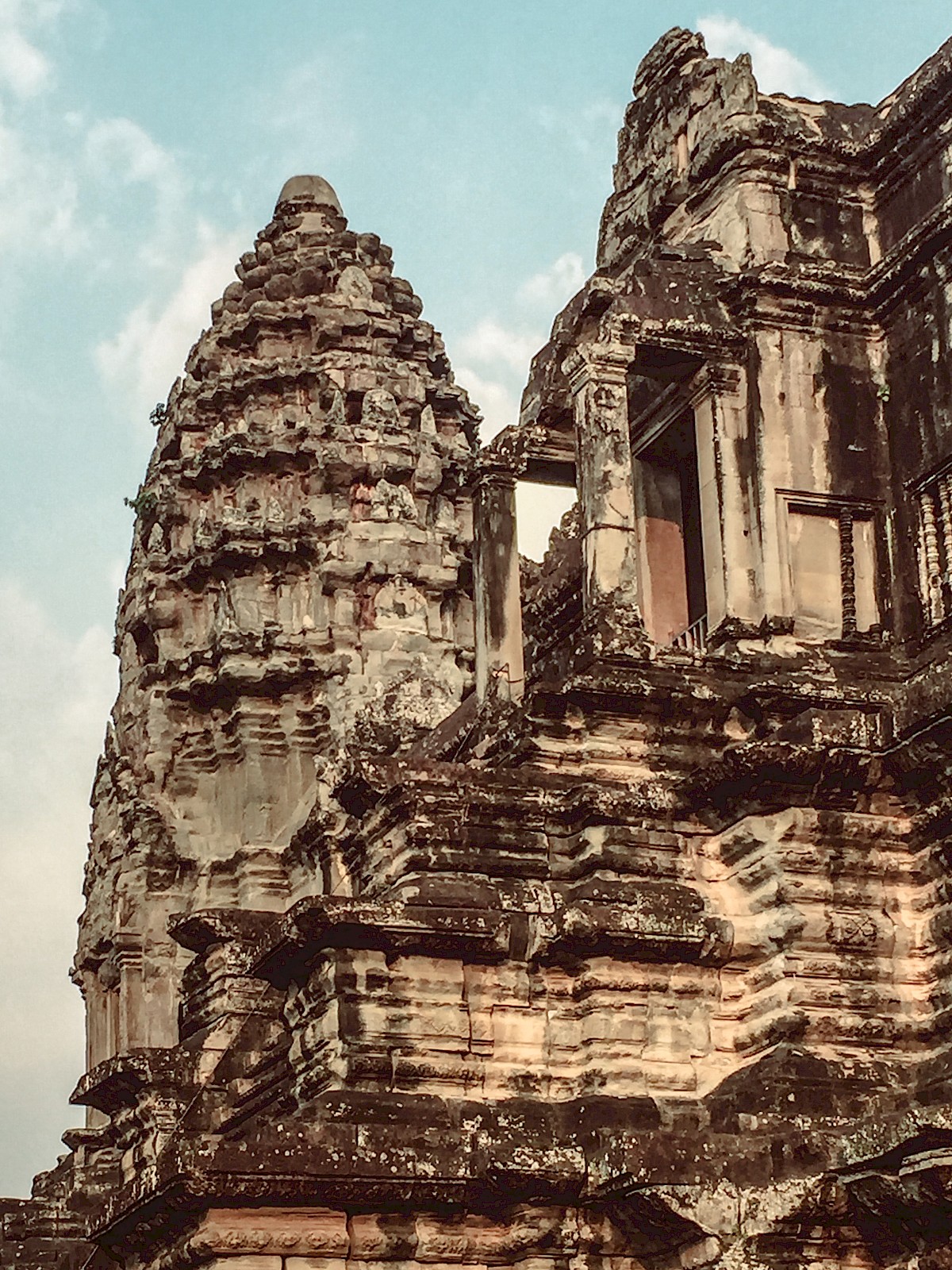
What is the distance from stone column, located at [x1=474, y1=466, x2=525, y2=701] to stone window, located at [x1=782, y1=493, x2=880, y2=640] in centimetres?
232

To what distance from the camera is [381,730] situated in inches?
1013

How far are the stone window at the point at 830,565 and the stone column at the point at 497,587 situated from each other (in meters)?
2.32

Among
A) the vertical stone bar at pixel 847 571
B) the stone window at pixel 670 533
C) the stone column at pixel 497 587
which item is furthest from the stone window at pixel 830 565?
the stone column at pixel 497 587

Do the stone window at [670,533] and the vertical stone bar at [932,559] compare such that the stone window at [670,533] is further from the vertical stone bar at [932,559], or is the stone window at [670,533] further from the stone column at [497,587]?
the vertical stone bar at [932,559]

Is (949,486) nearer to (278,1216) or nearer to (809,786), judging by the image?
(809,786)

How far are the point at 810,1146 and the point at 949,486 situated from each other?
570 centimetres

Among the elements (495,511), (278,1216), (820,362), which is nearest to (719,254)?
(820,362)

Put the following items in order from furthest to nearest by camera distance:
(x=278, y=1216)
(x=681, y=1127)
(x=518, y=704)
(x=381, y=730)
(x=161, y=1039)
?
(x=161, y=1039) → (x=381, y=730) → (x=518, y=704) → (x=681, y=1127) → (x=278, y=1216)

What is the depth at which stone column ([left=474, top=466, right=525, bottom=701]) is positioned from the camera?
1997 cm

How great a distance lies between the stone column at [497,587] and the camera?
19969 mm

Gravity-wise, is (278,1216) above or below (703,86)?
below

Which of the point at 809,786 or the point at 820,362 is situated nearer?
the point at 809,786

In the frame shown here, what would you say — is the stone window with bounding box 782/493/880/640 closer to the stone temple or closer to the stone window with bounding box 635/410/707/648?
the stone temple

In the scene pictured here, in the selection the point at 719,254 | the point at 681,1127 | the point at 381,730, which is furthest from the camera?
the point at 381,730
